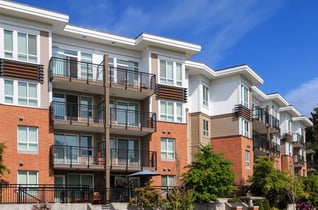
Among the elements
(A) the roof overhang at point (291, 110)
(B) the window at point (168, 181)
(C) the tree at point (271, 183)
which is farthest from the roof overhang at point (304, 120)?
(B) the window at point (168, 181)

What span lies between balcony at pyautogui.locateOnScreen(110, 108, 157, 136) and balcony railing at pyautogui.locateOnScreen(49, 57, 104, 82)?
108 inches

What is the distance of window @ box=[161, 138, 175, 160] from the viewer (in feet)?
119

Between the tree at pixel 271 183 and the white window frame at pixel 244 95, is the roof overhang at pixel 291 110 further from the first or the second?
the tree at pixel 271 183

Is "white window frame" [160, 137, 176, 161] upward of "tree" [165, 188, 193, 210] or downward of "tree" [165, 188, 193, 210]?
upward

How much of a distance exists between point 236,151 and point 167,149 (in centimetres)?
902

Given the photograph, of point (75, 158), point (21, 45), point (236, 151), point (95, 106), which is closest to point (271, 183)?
point (236, 151)

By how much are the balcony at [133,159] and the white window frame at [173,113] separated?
3044 millimetres

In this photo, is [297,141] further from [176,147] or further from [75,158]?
[75,158]

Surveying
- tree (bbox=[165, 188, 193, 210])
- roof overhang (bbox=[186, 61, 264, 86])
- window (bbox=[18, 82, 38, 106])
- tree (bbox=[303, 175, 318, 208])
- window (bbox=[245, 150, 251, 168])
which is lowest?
tree (bbox=[303, 175, 318, 208])

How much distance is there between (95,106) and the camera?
34.3 meters

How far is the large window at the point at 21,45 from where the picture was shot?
29.5m

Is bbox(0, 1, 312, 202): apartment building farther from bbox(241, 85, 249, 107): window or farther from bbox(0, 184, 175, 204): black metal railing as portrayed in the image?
bbox(241, 85, 249, 107): window

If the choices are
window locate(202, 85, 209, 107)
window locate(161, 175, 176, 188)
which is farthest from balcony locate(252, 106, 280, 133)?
window locate(161, 175, 176, 188)

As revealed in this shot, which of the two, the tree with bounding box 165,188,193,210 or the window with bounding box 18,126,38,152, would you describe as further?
the tree with bounding box 165,188,193,210
